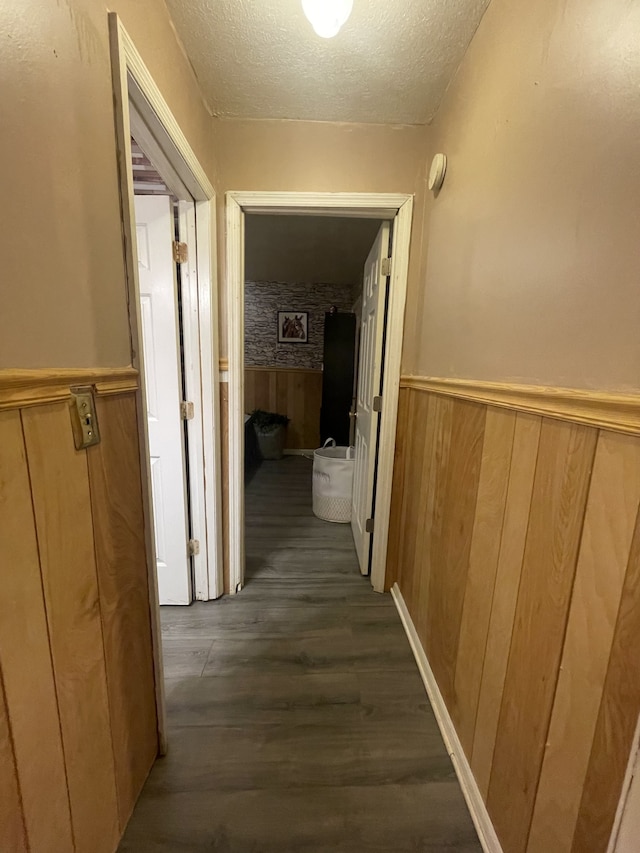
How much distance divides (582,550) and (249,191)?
1.86 metres

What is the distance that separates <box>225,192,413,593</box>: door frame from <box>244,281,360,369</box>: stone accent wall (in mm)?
3038

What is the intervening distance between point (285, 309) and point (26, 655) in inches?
181

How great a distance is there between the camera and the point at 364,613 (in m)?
1.86

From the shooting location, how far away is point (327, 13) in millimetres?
969

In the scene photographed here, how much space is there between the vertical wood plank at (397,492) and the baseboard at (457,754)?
31 centimetres

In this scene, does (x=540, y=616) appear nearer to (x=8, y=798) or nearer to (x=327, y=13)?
(x=8, y=798)

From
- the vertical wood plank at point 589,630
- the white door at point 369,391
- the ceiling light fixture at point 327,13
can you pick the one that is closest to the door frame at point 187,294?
the ceiling light fixture at point 327,13

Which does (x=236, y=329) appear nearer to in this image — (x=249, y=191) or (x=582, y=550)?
(x=249, y=191)

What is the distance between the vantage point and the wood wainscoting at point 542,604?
0.61 meters

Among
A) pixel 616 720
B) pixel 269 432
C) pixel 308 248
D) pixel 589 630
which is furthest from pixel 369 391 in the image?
pixel 269 432

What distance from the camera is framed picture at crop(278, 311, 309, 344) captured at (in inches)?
188

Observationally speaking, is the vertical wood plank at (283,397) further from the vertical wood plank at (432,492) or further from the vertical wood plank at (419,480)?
the vertical wood plank at (432,492)

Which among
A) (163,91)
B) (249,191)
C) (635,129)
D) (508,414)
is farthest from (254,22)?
(508,414)

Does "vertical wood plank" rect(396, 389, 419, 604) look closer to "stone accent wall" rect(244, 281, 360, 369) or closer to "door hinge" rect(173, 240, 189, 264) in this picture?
"door hinge" rect(173, 240, 189, 264)
